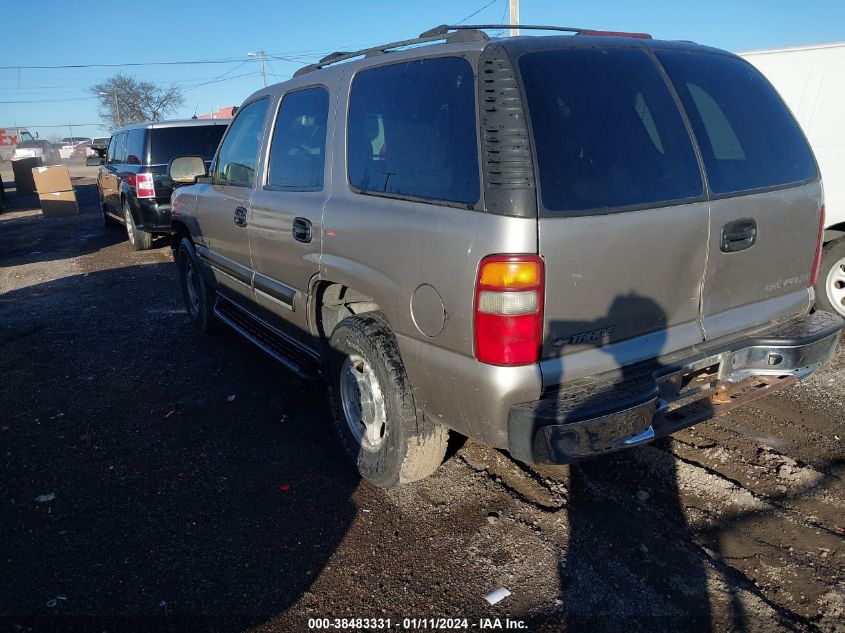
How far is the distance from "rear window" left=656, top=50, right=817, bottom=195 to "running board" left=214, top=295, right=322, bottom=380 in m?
2.40

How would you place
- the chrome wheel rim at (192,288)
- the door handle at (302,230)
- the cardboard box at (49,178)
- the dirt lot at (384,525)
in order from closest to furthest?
the dirt lot at (384,525)
the door handle at (302,230)
the chrome wheel rim at (192,288)
the cardboard box at (49,178)

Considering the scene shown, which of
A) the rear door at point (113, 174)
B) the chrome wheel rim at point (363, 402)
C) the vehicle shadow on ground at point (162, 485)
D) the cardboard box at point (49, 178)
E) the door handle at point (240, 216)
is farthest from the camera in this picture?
the cardboard box at point (49, 178)

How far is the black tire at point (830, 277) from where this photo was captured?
5.37 m

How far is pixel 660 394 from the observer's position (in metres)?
2.66

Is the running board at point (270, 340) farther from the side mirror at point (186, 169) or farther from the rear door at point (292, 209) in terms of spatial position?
the side mirror at point (186, 169)

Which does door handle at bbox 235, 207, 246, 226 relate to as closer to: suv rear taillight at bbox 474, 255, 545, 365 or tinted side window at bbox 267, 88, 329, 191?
tinted side window at bbox 267, 88, 329, 191

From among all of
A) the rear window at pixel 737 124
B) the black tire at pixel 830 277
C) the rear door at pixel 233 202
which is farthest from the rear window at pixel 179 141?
the black tire at pixel 830 277

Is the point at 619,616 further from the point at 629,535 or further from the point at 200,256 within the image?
the point at 200,256

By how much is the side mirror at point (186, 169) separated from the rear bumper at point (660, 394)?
3.94 meters

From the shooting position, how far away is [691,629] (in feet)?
7.51

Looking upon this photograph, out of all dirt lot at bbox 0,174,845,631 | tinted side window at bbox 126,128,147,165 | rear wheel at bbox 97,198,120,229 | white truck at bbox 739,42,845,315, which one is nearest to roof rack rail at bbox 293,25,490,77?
dirt lot at bbox 0,174,845,631

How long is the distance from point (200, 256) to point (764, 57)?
565cm

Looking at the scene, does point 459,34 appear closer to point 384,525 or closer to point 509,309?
point 509,309

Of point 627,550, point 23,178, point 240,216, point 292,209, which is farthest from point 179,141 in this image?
point 23,178
